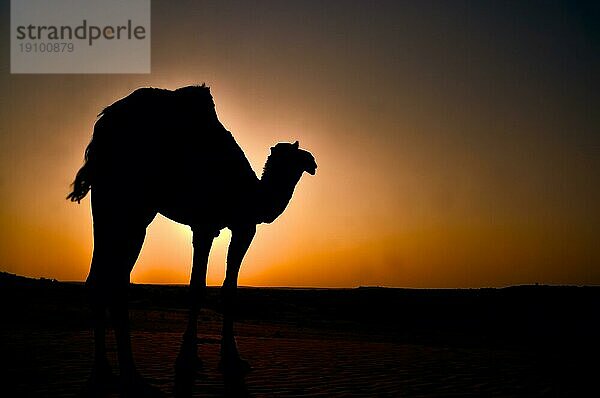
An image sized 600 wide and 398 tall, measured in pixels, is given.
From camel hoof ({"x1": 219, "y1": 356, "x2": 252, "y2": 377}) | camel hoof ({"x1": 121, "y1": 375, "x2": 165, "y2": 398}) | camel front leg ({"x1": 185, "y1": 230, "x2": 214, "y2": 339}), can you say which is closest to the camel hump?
camel front leg ({"x1": 185, "y1": 230, "x2": 214, "y2": 339})

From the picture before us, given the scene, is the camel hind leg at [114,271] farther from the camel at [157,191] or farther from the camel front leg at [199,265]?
the camel front leg at [199,265]

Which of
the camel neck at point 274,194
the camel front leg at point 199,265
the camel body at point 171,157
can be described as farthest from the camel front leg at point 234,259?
the camel front leg at point 199,265

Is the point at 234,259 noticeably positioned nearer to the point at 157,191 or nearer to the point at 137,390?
the point at 157,191

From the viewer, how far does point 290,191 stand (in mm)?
10695

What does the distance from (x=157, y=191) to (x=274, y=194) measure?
3.47m

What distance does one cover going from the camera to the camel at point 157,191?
22.0ft

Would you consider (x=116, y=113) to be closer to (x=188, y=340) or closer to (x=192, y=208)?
(x=192, y=208)

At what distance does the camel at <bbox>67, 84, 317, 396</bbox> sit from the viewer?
22.0 ft

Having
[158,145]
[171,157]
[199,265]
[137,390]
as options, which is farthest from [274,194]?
[137,390]

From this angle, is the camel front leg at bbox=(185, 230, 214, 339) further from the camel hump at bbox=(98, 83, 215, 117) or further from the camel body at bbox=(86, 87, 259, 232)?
the camel hump at bbox=(98, 83, 215, 117)

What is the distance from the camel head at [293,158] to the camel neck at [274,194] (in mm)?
155

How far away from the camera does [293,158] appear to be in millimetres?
10734

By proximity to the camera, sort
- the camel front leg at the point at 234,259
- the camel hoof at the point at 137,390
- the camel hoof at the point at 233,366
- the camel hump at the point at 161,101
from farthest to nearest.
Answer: the camel front leg at the point at 234,259 → the camel hoof at the point at 233,366 → the camel hump at the point at 161,101 → the camel hoof at the point at 137,390

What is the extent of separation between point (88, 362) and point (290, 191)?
4068 millimetres
